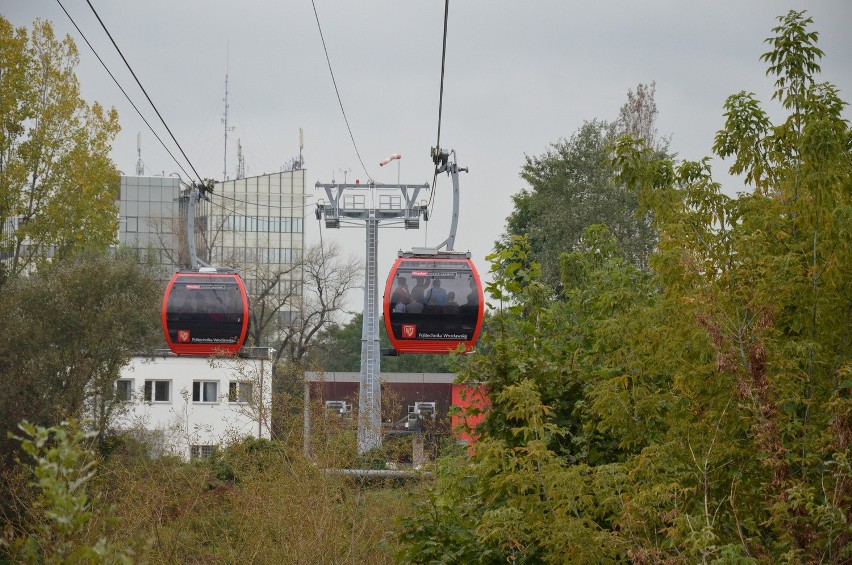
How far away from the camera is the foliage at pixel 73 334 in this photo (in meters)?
28.4

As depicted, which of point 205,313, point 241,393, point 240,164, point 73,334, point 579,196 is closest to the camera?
point 241,393

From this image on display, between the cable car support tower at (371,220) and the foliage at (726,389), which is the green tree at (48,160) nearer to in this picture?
the cable car support tower at (371,220)

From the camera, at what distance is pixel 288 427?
63.6ft

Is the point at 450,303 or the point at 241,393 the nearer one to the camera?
the point at 450,303

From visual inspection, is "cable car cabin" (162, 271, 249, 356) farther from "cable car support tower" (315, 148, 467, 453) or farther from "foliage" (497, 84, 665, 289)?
"foliage" (497, 84, 665, 289)

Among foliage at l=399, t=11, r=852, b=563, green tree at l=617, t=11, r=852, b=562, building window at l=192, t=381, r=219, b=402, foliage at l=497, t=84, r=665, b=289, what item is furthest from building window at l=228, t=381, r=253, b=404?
building window at l=192, t=381, r=219, b=402

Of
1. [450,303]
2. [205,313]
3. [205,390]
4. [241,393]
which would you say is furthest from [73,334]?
[205,390]

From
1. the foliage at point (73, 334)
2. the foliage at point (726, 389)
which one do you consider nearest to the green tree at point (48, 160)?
the foliage at point (73, 334)

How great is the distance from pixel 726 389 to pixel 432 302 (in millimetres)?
15569

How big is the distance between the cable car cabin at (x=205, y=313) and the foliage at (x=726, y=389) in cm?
1630

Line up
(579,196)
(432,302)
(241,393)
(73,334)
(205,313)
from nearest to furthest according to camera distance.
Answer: (432,302), (241,393), (205,313), (73,334), (579,196)

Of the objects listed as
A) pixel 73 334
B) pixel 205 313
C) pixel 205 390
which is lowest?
pixel 205 390

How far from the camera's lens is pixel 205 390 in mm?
51500

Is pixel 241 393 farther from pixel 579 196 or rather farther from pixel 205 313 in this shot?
pixel 579 196
